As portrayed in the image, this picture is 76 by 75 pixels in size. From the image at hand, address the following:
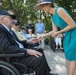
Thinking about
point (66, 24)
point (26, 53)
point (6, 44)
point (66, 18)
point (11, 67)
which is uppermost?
point (66, 18)

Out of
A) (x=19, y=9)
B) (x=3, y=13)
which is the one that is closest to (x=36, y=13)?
(x=19, y=9)

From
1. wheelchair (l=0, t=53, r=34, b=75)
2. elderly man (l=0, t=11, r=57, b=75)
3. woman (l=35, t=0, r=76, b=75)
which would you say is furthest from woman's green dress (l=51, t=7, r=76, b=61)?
wheelchair (l=0, t=53, r=34, b=75)

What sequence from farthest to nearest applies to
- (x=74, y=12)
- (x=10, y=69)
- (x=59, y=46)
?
(x=74, y=12), (x=59, y=46), (x=10, y=69)

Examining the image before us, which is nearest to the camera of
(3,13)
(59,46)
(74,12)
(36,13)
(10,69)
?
(10,69)

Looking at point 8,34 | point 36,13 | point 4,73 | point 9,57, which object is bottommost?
point 36,13

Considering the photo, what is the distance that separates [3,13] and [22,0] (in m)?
17.8

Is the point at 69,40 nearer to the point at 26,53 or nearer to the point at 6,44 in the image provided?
the point at 26,53

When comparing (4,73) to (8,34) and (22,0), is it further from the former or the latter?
(22,0)

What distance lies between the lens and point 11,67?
3791 mm

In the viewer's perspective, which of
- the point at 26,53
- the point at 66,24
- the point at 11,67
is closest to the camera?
the point at 11,67

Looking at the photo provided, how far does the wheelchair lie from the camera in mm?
3801

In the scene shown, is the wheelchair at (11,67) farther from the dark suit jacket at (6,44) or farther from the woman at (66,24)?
the woman at (66,24)

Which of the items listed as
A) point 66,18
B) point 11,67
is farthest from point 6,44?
point 66,18

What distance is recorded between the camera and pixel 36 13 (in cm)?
2161
